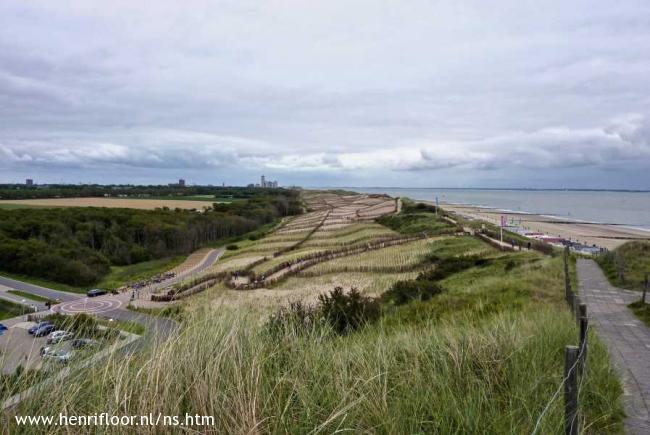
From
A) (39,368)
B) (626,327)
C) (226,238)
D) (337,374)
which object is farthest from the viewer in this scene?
(226,238)

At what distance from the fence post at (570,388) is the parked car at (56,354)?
142 inches

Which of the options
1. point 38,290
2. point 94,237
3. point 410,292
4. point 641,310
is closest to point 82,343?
point 641,310

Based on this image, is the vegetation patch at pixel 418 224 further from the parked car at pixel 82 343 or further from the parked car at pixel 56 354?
the parked car at pixel 56 354

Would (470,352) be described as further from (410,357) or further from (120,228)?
(120,228)

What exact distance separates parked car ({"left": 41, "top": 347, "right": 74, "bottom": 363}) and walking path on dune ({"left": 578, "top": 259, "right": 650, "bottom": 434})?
534cm

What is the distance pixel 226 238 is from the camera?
83625mm

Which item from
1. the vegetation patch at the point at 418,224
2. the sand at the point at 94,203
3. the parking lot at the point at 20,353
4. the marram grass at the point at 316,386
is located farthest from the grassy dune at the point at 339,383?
the sand at the point at 94,203

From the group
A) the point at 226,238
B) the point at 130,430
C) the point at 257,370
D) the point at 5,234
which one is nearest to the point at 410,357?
the point at 257,370

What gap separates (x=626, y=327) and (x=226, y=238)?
77436mm

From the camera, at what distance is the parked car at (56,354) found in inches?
140

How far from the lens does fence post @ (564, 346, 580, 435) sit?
3.01 meters

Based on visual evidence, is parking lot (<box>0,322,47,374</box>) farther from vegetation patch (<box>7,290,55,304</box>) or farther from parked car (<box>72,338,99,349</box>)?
vegetation patch (<box>7,290,55,304</box>)

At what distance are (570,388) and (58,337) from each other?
13.4ft

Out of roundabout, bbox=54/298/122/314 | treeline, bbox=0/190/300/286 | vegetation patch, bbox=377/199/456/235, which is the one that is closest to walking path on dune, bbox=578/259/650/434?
roundabout, bbox=54/298/122/314
